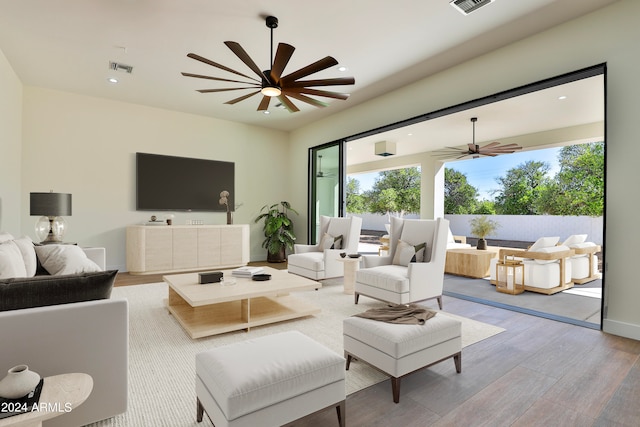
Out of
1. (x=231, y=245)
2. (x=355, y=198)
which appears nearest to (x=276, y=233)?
(x=231, y=245)

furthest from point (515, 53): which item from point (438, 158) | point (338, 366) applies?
point (438, 158)

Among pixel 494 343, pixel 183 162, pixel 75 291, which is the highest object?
pixel 183 162

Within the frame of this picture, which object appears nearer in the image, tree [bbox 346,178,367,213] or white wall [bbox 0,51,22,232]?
white wall [bbox 0,51,22,232]

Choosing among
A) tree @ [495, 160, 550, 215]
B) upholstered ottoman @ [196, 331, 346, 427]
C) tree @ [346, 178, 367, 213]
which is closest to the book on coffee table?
upholstered ottoman @ [196, 331, 346, 427]

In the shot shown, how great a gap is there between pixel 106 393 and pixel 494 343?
278 centimetres

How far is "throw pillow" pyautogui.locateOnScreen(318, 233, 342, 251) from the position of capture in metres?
5.13

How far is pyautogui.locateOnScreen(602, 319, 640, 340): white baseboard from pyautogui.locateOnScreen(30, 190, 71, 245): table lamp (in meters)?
5.97

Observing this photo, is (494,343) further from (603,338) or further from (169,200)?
(169,200)

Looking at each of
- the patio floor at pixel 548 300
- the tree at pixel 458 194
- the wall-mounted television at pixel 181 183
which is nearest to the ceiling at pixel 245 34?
the wall-mounted television at pixel 181 183

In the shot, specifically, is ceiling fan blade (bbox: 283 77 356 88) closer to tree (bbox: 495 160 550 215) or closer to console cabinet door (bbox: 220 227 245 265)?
console cabinet door (bbox: 220 227 245 265)

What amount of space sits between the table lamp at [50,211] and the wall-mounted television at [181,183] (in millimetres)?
1816

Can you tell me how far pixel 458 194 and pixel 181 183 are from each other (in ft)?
28.7

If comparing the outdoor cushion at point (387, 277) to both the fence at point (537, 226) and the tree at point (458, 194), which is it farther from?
the tree at point (458, 194)

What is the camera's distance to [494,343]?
9.15ft
